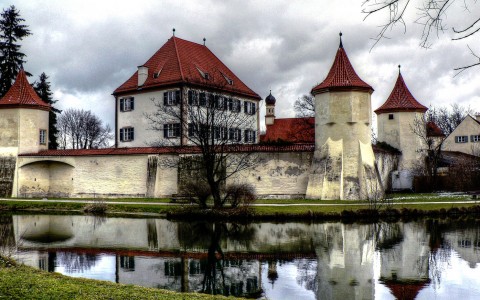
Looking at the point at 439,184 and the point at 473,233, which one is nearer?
the point at 473,233

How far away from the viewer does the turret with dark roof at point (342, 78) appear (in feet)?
88.6

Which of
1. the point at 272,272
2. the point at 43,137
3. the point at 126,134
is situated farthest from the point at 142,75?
the point at 272,272

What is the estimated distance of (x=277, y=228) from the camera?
19141mm

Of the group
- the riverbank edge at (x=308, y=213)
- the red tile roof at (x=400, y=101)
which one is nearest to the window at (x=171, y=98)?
the riverbank edge at (x=308, y=213)

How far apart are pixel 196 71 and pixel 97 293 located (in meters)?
27.1

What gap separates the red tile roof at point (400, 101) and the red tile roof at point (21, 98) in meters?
22.6

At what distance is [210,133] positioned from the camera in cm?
2691

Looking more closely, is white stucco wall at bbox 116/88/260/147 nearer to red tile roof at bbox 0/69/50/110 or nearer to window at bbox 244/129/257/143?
window at bbox 244/129/257/143

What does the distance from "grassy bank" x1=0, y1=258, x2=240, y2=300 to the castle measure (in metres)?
17.3

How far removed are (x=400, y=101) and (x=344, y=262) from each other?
24.1 metres

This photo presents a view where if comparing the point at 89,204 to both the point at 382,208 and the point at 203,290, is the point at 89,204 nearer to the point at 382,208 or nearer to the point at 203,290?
the point at 382,208

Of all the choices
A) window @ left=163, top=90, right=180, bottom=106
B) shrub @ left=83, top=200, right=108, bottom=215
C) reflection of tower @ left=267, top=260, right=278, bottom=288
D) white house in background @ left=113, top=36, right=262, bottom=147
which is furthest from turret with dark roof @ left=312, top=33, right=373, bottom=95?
reflection of tower @ left=267, top=260, right=278, bottom=288

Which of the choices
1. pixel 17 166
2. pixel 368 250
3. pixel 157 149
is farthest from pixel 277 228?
pixel 17 166

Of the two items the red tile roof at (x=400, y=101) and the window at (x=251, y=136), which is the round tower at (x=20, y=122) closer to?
the window at (x=251, y=136)
